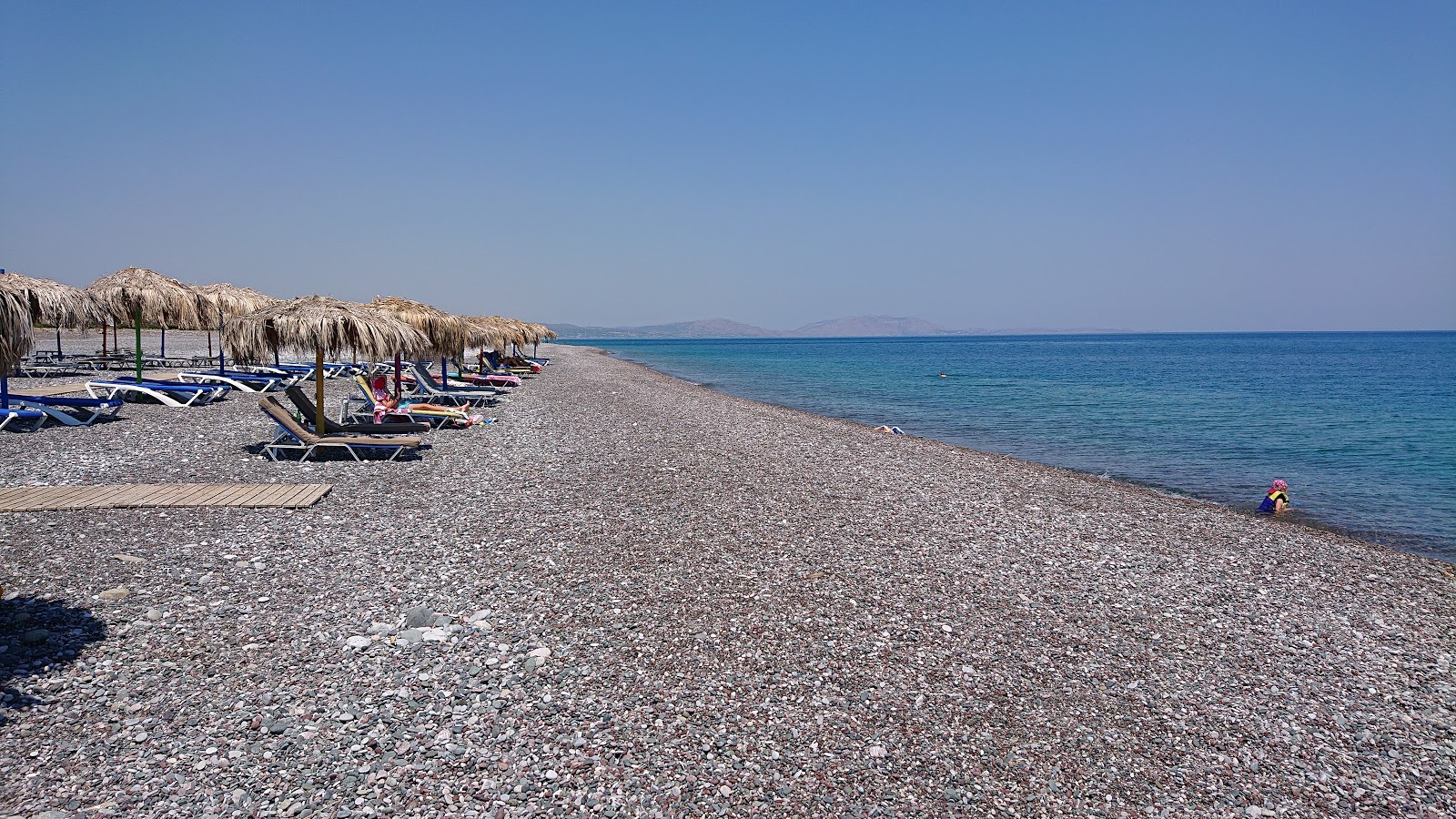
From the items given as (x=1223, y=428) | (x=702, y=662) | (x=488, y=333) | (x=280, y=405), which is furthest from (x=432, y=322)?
(x=1223, y=428)

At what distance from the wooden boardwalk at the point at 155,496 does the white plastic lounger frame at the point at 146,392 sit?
848 cm

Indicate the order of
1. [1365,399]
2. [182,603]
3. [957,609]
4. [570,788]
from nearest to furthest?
1. [570,788]
2. [182,603]
3. [957,609]
4. [1365,399]

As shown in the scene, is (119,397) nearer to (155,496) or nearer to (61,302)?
(61,302)

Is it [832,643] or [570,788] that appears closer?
[570,788]

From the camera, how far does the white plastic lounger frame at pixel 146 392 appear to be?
50.3 ft

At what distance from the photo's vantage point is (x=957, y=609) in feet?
19.5

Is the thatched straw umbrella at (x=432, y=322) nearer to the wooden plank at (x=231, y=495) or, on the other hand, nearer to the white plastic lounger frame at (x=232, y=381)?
the white plastic lounger frame at (x=232, y=381)

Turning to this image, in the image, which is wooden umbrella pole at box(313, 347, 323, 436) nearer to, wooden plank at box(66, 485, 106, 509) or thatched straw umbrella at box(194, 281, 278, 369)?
wooden plank at box(66, 485, 106, 509)

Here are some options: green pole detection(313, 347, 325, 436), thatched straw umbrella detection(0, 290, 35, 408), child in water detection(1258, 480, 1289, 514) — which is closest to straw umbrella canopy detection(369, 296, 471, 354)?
green pole detection(313, 347, 325, 436)

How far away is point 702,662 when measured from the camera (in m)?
4.89

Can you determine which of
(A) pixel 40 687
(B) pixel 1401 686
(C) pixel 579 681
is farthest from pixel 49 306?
(B) pixel 1401 686

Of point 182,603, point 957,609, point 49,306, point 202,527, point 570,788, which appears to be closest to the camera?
point 570,788

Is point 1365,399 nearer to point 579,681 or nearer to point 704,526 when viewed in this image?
point 704,526

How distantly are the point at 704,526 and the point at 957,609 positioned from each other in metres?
2.98
